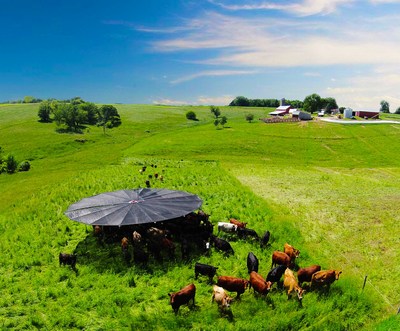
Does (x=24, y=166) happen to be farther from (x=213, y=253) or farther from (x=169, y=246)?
(x=213, y=253)

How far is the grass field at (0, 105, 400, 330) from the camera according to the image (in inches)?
571

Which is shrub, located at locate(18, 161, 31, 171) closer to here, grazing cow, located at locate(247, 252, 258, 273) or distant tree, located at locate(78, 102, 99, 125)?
grazing cow, located at locate(247, 252, 258, 273)

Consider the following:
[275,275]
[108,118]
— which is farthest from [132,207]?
[108,118]

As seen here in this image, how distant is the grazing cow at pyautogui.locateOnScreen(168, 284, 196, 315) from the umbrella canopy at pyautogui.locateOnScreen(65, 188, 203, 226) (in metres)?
5.88

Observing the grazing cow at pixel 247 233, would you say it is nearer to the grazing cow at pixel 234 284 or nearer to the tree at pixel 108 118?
the grazing cow at pixel 234 284

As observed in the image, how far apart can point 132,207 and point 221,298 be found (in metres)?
9.55

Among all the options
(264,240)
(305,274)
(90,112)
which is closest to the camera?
(305,274)

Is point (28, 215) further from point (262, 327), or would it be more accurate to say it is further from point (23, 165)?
point (23, 165)

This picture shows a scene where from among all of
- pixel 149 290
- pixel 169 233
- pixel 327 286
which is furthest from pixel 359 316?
pixel 169 233

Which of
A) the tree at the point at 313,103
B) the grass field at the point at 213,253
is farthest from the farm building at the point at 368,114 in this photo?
the grass field at the point at 213,253

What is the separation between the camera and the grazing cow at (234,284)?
50.4ft

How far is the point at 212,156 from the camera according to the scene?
6519cm

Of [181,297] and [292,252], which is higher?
[292,252]

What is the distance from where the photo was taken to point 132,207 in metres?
21.7
